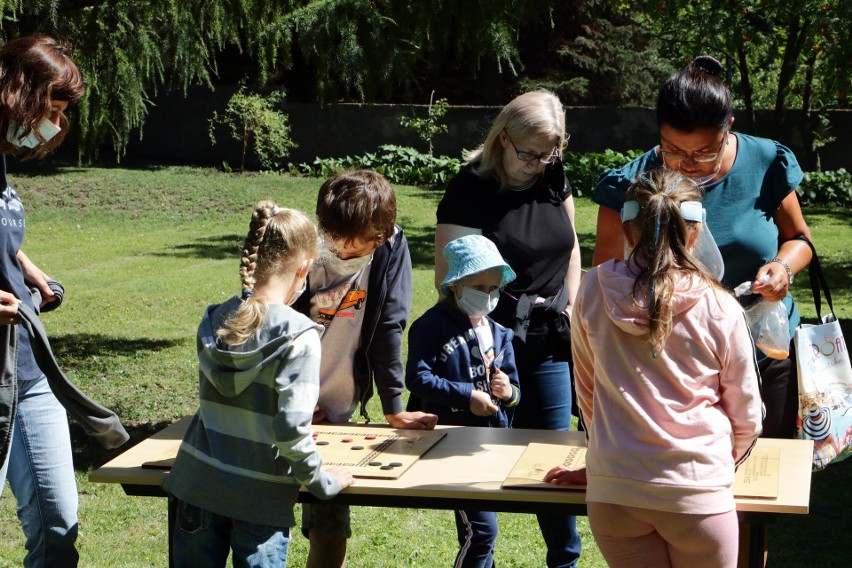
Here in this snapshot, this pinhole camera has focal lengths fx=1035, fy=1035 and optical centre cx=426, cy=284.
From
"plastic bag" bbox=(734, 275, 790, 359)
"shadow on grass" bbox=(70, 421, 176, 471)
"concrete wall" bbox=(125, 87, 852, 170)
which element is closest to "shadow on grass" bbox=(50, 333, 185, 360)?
"shadow on grass" bbox=(70, 421, 176, 471)

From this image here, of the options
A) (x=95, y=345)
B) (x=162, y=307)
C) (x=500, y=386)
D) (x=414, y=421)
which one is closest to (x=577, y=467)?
(x=500, y=386)

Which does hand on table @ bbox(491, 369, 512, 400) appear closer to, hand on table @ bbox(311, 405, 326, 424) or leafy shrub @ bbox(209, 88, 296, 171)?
hand on table @ bbox(311, 405, 326, 424)

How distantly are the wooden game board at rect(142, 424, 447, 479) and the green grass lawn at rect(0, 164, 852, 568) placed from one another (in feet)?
4.14

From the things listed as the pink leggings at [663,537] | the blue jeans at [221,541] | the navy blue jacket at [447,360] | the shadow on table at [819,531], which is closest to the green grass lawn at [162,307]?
the shadow on table at [819,531]

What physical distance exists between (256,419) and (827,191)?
1904 centimetres

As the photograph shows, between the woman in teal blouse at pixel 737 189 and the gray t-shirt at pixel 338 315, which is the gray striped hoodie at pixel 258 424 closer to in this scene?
the gray t-shirt at pixel 338 315

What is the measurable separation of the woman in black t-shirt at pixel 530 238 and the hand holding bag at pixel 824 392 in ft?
2.79

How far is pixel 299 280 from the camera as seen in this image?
9.52 ft

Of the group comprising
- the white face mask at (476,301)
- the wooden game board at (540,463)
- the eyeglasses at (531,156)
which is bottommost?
the wooden game board at (540,463)

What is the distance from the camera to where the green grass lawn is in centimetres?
467

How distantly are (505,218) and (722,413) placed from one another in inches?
55.1

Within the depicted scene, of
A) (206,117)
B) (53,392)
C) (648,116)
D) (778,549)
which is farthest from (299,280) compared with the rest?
(206,117)

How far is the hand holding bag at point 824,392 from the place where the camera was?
3189mm

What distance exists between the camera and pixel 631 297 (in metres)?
2.53
